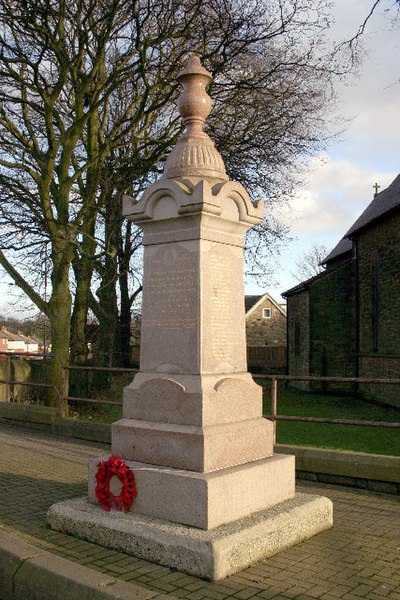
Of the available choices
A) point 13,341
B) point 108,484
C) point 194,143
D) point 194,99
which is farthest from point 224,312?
point 13,341

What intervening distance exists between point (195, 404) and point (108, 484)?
3.57 ft

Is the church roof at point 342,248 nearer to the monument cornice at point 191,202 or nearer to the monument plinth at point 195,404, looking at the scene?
the monument cornice at point 191,202

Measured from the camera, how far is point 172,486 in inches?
204

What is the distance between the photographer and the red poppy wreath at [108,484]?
542 cm

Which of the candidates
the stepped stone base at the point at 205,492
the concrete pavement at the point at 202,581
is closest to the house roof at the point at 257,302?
the concrete pavement at the point at 202,581

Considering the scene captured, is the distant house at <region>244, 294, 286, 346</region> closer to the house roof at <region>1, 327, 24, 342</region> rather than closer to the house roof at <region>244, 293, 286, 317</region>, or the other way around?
the house roof at <region>244, 293, 286, 317</region>

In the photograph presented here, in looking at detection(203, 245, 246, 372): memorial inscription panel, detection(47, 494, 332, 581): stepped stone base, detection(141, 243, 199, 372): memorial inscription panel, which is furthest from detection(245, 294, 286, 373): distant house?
detection(47, 494, 332, 581): stepped stone base

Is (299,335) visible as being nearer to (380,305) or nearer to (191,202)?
(380,305)

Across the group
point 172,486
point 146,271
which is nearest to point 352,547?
point 172,486

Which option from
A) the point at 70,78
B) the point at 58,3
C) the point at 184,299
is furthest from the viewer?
the point at 70,78

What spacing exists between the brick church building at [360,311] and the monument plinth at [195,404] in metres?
15.1

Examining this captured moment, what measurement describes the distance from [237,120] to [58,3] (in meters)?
5.08

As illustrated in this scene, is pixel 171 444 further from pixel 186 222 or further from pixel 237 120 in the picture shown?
pixel 237 120

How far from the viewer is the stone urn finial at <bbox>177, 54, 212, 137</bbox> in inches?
239
